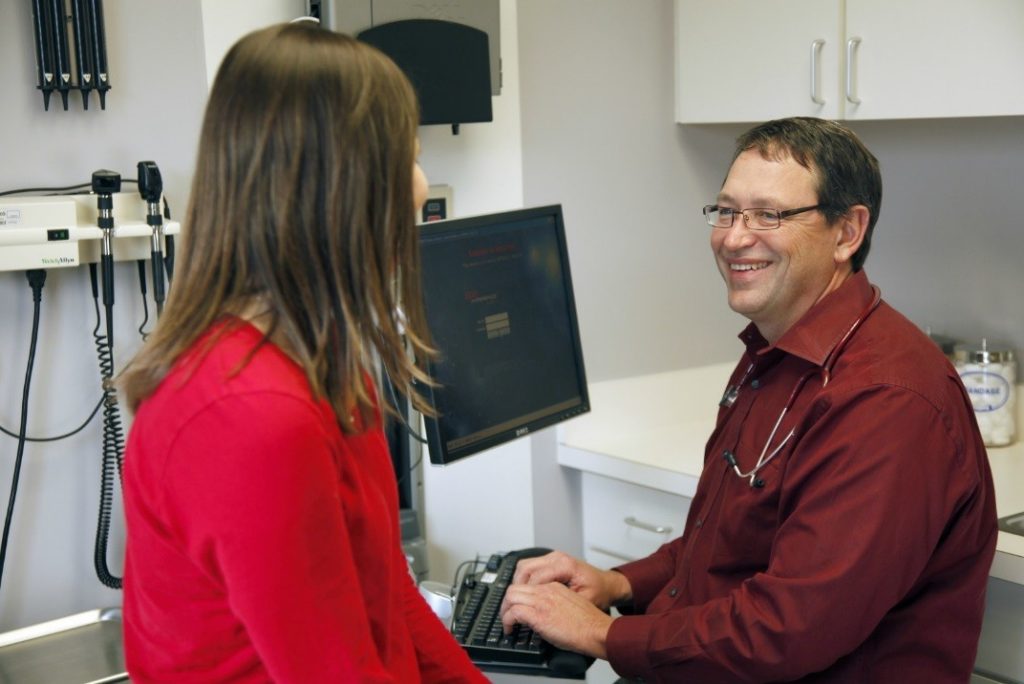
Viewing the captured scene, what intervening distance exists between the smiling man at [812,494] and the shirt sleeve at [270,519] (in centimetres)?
73

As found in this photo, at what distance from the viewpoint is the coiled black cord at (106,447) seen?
6.58 ft

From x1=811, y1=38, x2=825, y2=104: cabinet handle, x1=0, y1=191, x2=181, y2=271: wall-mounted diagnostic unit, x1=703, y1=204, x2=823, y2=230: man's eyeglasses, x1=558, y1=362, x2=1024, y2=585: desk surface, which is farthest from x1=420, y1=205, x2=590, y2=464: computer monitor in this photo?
x1=811, y1=38, x2=825, y2=104: cabinet handle

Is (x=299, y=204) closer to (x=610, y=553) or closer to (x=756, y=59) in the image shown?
(x=756, y=59)

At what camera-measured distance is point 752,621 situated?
148 cm

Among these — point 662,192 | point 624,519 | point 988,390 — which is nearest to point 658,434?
point 624,519

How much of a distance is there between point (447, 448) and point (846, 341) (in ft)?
1.98

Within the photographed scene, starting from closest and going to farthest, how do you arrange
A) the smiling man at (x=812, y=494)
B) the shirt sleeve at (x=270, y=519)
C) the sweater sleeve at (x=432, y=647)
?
the shirt sleeve at (x=270, y=519) < the sweater sleeve at (x=432, y=647) < the smiling man at (x=812, y=494)

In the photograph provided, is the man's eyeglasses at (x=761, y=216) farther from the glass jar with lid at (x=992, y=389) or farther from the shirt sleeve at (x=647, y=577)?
the glass jar with lid at (x=992, y=389)

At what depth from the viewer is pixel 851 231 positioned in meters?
1.70

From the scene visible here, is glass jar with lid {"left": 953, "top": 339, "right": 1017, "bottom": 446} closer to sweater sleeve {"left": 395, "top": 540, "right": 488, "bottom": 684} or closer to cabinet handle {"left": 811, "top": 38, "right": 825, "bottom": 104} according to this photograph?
cabinet handle {"left": 811, "top": 38, "right": 825, "bottom": 104}

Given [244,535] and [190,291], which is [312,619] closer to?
[244,535]

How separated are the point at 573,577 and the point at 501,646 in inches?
9.2

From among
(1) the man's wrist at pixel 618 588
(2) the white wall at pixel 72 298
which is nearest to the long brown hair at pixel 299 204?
(1) the man's wrist at pixel 618 588

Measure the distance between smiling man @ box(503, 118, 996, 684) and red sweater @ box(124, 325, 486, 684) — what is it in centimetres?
64
